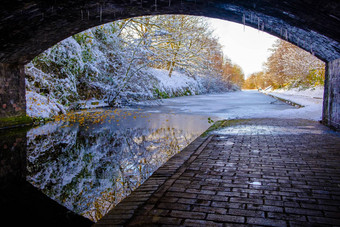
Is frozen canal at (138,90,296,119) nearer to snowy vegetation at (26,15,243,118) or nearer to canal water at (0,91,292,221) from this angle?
snowy vegetation at (26,15,243,118)

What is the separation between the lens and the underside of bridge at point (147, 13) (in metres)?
5.70

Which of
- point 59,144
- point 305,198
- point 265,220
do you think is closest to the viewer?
point 265,220

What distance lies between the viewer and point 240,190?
3320mm

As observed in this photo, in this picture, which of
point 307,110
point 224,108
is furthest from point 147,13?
point 224,108

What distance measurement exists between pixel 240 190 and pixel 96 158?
362cm

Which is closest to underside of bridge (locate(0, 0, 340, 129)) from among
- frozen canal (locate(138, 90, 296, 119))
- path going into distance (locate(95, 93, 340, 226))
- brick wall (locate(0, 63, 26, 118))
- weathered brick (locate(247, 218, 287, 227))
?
brick wall (locate(0, 63, 26, 118))

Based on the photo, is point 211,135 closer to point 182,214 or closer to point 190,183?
point 190,183

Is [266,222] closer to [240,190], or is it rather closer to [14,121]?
[240,190]

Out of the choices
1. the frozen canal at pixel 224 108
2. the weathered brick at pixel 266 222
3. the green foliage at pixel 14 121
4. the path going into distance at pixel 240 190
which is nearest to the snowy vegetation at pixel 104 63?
the green foliage at pixel 14 121

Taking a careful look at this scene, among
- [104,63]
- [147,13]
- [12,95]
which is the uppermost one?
[147,13]

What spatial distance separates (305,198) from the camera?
3.08 meters

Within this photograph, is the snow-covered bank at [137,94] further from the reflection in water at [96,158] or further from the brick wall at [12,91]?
the reflection in water at [96,158]

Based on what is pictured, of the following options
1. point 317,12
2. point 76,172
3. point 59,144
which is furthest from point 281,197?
point 59,144

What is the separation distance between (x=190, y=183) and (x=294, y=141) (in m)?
4.09
